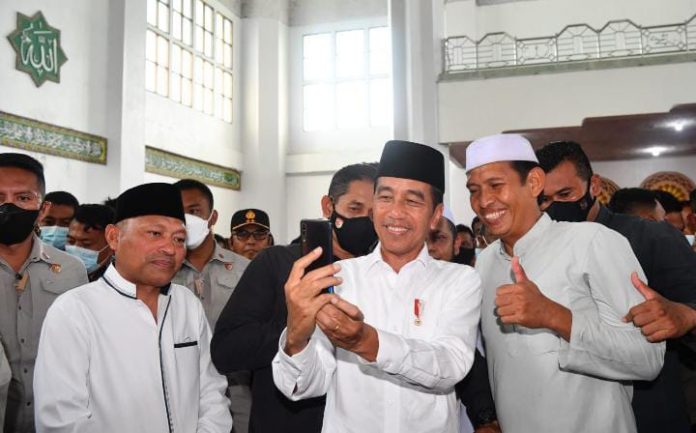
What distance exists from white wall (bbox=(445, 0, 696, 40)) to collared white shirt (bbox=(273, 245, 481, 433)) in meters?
9.71

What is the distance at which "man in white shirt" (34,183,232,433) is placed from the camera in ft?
5.00

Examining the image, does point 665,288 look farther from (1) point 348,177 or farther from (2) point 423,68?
(2) point 423,68

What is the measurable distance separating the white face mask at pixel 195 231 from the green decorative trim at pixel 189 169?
726cm

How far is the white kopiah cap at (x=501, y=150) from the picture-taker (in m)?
1.62

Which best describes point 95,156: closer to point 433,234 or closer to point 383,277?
point 433,234

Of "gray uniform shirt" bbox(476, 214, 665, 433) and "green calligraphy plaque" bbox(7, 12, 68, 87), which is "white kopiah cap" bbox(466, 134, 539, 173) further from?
"green calligraphy plaque" bbox(7, 12, 68, 87)

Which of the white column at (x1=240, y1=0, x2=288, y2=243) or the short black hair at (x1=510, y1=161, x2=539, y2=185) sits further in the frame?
the white column at (x1=240, y1=0, x2=288, y2=243)

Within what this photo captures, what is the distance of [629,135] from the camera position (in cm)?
801

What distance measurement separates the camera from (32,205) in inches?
79.8

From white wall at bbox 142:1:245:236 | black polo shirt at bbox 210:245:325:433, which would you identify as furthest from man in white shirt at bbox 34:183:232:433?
white wall at bbox 142:1:245:236

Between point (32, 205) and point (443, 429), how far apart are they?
162cm

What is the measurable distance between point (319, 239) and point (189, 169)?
33.1 ft

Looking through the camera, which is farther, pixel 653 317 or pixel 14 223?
pixel 14 223

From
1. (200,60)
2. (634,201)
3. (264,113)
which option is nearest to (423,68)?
(634,201)
